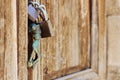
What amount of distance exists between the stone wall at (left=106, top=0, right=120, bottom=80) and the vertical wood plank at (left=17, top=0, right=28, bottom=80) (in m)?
0.78

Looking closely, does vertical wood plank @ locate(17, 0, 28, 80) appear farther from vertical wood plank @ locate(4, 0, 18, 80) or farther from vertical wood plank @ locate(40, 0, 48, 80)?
vertical wood plank @ locate(40, 0, 48, 80)

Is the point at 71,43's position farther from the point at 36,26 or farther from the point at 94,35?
the point at 36,26

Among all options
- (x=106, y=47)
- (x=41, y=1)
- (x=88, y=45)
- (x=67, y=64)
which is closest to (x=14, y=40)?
(x=41, y=1)

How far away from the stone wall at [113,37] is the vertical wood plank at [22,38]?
0.78m

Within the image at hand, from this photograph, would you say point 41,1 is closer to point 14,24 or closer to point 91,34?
point 14,24

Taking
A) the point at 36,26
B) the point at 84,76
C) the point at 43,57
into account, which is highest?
the point at 36,26

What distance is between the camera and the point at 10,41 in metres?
0.76

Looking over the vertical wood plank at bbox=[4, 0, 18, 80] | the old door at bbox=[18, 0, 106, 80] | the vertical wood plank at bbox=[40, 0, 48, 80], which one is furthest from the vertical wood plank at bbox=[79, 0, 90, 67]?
the vertical wood plank at bbox=[4, 0, 18, 80]

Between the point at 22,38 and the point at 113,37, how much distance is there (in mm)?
804

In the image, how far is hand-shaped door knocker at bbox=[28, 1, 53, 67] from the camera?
34.0 inches

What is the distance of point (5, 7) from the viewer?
0.74 meters

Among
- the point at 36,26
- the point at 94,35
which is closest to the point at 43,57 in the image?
the point at 36,26

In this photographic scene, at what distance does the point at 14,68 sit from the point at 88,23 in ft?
2.29

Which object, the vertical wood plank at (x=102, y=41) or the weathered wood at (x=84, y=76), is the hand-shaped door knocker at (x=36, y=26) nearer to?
the weathered wood at (x=84, y=76)
